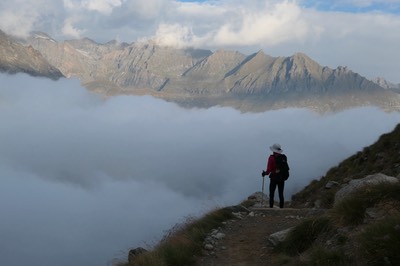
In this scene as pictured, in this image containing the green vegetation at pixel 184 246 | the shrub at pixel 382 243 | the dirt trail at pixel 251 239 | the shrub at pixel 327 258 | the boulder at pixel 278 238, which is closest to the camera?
the shrub at pixel 382 243

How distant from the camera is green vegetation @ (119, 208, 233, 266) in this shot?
10.5 metres

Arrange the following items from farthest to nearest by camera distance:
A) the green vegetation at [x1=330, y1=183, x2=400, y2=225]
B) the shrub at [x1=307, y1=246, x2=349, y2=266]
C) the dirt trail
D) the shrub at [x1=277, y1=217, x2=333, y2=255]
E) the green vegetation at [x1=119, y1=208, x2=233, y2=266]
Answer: the dirt trail < the green vegetation at [x1=119, y1=208, x2=233, y2=266] < the shrub at [x1=277, y1=217, x2=333, y2=255] < the green vegetation at [x1=330, y1=183, x2=400, y2=225] < the shrub at [x1=307, y1=246, x2=349, y2=266]

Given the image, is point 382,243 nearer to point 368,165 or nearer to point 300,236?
point 300,236

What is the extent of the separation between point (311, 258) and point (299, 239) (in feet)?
6.35

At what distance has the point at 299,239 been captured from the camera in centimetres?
1040

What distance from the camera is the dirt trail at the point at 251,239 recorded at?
36.2ft

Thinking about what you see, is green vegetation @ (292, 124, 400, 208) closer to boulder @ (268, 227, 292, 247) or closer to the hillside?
the hillside

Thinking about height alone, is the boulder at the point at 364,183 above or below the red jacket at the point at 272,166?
below

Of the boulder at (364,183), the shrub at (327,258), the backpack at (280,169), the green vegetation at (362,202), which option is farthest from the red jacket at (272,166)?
the shrub at (327,258)

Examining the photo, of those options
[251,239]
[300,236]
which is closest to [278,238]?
[300,236]

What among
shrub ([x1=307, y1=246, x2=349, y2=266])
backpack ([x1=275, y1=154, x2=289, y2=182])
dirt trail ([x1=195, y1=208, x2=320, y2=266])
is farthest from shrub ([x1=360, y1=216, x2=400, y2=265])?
backpack ([x1=275, y1=154, x2=289, y2=182])

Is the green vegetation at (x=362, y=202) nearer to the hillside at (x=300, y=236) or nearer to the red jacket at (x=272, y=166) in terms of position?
the hillside at (x=300, y=236)

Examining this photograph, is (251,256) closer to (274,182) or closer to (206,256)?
(206,256)

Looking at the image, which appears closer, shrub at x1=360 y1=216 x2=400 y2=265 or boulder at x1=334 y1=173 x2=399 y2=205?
shrub at x1=360 y1=216 x2=400 y2=265
